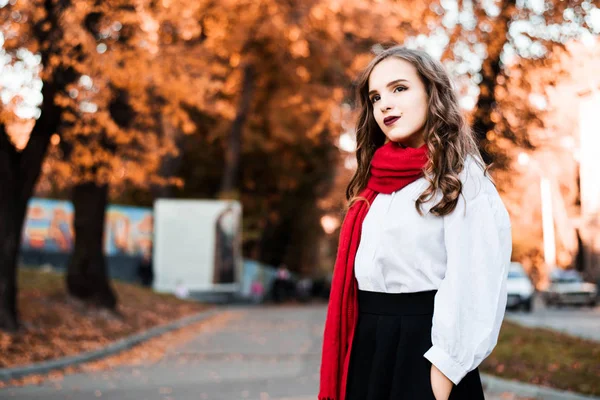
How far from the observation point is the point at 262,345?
1641cm

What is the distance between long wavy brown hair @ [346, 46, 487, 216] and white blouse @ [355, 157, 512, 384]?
0.04 m

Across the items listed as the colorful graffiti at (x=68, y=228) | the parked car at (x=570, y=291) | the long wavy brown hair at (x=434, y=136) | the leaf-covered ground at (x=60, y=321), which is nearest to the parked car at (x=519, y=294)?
the parked car at (x=570, y=291)

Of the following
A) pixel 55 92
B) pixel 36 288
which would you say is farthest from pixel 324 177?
pixel 55 92

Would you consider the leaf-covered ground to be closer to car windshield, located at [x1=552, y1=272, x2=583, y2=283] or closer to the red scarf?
the red scarf

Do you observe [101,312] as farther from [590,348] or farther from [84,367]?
[590,348]

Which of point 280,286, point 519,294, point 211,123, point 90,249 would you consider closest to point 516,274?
point 519,294

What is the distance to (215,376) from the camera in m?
11.6

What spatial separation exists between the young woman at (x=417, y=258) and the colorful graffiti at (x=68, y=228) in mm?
33527

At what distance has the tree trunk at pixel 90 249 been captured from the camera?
1866cm

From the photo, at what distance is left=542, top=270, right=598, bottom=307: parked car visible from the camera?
122 ft

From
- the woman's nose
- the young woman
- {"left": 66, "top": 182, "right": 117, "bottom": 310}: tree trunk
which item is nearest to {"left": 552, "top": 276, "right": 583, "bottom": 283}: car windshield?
{"left": 66, "top": 182, "right": 117, "bottom": 310}: tree trunk

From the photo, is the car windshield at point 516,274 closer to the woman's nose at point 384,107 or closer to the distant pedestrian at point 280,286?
the distant pedestrian at point 280,286

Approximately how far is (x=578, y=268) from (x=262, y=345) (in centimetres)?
4649

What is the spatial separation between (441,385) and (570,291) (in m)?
36.5
